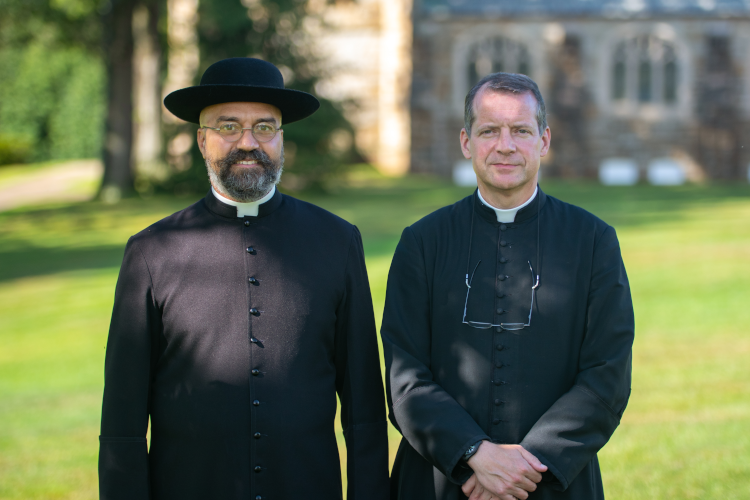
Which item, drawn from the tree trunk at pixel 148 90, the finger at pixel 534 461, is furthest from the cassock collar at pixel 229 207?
the tree trunk at pixel 148 90

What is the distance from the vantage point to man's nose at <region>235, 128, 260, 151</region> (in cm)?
282

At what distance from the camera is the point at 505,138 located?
8.84 ft

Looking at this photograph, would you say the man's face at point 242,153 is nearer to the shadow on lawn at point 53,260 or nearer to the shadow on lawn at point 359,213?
the shadow on lawn at point 359,213

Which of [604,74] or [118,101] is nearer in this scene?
[118,101]

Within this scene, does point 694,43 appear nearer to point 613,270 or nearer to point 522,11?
point 522,11

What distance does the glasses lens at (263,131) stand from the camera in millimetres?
2867

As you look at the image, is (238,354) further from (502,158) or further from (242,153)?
(502,158)

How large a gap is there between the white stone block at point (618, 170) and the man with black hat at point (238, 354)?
101ft

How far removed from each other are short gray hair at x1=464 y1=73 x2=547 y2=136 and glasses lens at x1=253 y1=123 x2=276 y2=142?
73cm

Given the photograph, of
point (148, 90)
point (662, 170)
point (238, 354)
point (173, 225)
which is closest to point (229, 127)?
point (173, 225)

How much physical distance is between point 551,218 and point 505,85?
528 millimetres

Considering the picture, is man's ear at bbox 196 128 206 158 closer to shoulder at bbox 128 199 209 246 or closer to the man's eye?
the man's eye

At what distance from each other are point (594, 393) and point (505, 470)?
15.7 inches

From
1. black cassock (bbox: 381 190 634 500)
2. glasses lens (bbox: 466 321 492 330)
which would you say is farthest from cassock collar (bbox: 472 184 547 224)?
glasses lens (bbox: 466 321 492 330)
